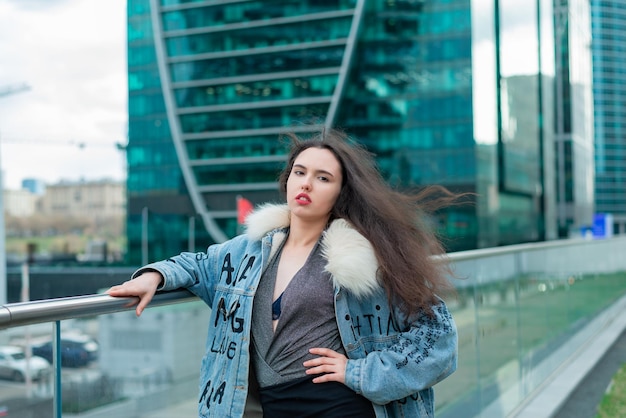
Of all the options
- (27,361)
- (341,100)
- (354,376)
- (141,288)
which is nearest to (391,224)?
(354,376)

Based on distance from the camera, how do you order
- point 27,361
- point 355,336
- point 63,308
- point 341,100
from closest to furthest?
point 63,308, point 355,336, point 27,361, point 341,100

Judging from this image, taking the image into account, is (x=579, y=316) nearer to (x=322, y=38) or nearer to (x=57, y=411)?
(x=57, y=411)

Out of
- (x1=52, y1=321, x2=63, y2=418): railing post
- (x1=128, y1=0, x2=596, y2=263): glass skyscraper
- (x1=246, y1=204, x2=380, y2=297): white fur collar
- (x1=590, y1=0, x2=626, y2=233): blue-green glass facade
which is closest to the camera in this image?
(x1=52, y1=321, x2=63, y2=418): railing post

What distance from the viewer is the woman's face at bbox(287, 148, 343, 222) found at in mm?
2295

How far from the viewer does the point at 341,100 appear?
2335 inches

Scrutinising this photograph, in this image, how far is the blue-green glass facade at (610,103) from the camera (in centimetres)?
9831

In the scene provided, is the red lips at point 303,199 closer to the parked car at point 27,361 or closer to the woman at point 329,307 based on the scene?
the woman at point 329,307

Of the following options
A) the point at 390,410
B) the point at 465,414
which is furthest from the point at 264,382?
the point at 465,414

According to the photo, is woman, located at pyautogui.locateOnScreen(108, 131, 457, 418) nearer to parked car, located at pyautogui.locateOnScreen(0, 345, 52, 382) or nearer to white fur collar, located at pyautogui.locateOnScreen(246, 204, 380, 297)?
white fur collar, located at pyautogui.locateOnScreen(246, 204, 380, 297)

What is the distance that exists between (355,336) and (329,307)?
114mm

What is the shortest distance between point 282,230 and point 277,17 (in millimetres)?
61998

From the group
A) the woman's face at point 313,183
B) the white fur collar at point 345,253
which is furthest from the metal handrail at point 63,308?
the woman's face at point 313,183

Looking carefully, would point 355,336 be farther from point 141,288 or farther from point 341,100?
point 341,100

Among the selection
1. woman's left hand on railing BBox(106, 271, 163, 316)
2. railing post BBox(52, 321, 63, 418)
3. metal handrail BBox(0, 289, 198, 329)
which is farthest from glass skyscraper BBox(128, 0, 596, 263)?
railing post BBox(52, 321, 63, 418)
